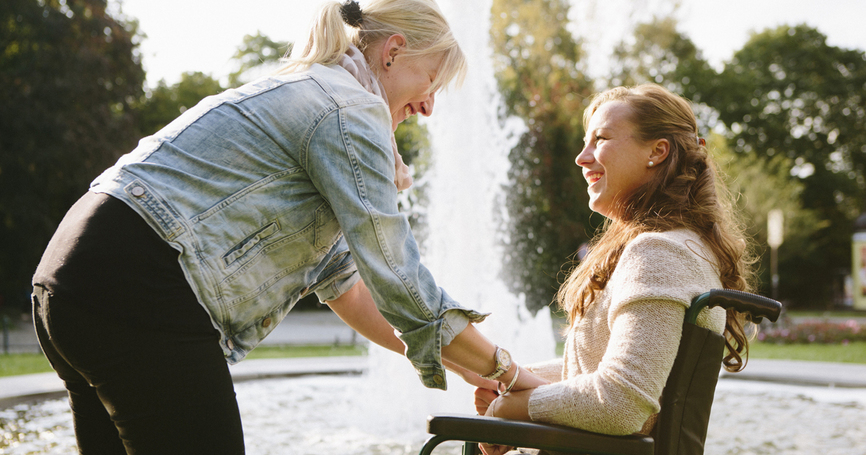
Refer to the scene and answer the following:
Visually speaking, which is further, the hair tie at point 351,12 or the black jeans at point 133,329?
the hair tie at point 351,12

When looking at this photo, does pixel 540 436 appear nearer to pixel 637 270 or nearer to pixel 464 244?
pixel 637 270

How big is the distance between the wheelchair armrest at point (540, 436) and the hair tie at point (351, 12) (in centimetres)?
93

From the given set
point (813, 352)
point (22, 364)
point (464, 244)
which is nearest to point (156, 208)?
point (464, 244)

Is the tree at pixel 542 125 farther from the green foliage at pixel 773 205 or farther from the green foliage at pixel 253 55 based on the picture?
the green foliage at pixel 253 55

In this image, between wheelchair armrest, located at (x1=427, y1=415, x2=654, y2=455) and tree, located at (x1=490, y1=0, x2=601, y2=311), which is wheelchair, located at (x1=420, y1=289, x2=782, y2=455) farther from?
tree, located at (x1=490, y1=0, x2=601, y2=311)

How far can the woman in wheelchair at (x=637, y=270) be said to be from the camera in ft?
4.60

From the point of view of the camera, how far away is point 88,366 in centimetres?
119

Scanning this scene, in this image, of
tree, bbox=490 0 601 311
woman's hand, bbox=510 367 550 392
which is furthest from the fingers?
tree, bbox=490 0 601 311

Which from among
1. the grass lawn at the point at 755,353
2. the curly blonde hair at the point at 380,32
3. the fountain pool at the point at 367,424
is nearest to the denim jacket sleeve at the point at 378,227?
the curly blonde hair at the point at 380,32

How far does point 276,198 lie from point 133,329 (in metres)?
0.36

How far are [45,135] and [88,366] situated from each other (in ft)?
62.1

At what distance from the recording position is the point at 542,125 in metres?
20.6

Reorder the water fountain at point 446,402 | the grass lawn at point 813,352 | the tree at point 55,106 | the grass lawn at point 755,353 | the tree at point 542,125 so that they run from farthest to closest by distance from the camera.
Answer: the tree at point 542,125, the tree at point 55,106, the grass lawn at point 813,352, the grass lawn at point 755,353, the water fountain at point 446,402

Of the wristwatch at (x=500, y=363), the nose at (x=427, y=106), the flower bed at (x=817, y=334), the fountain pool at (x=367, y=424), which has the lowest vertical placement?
the flower bed at (x=817, y=334)
